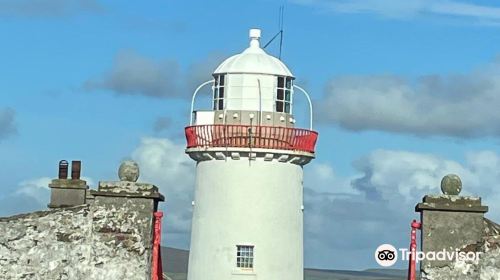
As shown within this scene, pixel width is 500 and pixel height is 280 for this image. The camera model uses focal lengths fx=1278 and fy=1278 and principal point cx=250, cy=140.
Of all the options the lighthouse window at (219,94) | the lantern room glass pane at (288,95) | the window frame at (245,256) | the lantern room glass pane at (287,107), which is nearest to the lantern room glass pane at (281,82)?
the lantern room glass pane at (288,95)

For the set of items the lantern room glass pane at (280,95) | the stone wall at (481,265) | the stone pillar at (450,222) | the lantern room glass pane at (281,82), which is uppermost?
the lantern room glass pane at (281,82)

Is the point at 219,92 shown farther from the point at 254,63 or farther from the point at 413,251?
the point at 413,251

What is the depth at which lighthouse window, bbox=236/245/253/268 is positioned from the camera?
23016mm

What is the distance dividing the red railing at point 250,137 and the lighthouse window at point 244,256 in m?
1.86

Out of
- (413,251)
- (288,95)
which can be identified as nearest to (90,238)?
(413,251)

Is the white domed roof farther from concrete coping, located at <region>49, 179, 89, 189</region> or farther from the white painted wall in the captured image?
concrete coping, located at <region>49, 179, 89, 189</region>

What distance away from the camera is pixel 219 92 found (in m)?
24.5

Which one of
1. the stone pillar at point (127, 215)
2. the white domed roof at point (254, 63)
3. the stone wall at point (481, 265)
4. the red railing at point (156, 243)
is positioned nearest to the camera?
the stone wall at point (481, 265)

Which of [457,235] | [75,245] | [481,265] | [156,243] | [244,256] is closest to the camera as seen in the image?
[481,265]

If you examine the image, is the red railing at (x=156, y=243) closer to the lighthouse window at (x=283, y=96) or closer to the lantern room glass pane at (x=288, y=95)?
the lighthouse window at (x=283, y=96)

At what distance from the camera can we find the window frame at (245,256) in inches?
906

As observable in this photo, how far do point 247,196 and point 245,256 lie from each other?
1086 mm

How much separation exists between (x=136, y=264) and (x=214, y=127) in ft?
14.6

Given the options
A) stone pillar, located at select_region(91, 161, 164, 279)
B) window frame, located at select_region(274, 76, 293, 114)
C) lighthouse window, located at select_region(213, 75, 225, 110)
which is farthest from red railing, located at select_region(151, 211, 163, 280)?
window frame, located at select_region(274, 76, 293, 114)
